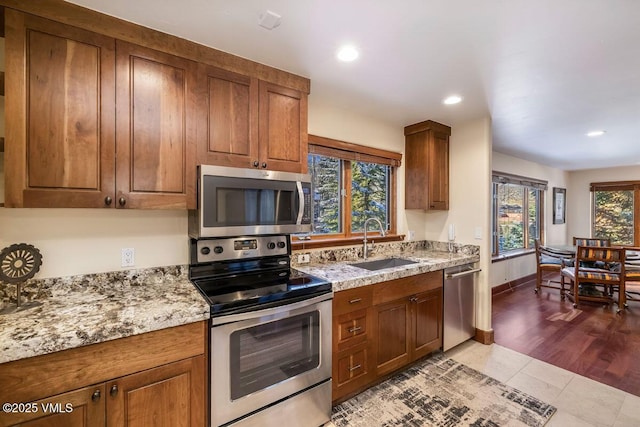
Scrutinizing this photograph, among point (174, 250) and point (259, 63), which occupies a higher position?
point (259, 63)

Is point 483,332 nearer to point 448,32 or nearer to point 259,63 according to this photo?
point 448,32

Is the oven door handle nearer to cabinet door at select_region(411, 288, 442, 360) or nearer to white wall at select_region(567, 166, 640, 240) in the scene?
cabinet door at select_region(411, 288, 442, 360)

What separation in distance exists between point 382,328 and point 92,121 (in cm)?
229

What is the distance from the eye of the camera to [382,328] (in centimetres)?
230

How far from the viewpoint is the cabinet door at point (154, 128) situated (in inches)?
62.1

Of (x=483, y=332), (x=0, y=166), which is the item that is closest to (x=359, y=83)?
(x=0, y=166)

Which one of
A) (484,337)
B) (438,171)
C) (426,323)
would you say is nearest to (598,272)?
(484,337)

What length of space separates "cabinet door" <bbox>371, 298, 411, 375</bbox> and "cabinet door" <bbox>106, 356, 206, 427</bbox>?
1279 mm

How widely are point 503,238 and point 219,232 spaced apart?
529 centimetres

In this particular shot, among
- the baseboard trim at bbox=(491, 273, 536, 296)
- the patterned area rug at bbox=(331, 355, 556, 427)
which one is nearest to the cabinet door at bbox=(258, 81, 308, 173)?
the patterned area rug at bbox=(331, 355, 556, 427)

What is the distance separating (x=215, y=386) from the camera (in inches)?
58.6

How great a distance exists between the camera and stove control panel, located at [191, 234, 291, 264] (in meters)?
1.94

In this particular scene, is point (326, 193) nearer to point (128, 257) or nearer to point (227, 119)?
Result: point (227, 119)

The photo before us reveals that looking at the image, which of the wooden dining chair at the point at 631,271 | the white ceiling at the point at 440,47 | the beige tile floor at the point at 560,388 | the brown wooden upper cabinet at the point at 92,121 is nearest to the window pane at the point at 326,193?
the white ceiling at the point at 440,47
